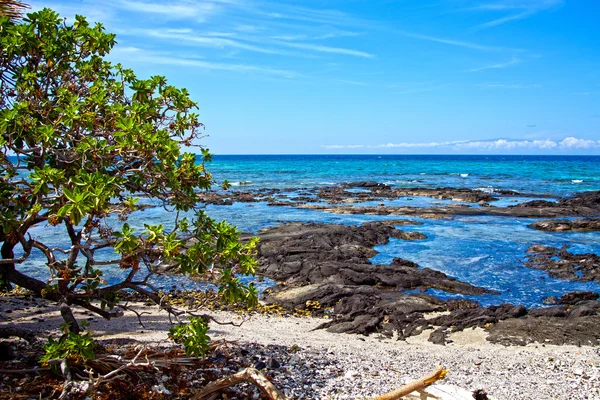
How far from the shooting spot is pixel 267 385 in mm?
6289

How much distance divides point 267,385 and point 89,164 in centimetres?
352

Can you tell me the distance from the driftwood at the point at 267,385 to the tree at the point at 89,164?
0.99m

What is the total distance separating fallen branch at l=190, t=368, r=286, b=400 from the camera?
6.28m

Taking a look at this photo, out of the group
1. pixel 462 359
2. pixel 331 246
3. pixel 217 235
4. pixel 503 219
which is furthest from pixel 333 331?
pixel 503 219

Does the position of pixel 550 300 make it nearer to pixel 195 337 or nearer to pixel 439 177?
pixel 195 337

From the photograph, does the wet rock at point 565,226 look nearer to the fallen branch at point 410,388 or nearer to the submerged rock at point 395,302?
the submerged rock at point 395,302

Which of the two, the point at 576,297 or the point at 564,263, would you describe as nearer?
the point at 576,297

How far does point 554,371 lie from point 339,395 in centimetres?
496

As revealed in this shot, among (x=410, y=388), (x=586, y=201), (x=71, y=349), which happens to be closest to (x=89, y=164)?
(x=71, y=349)

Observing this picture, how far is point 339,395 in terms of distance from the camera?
7.55 meters

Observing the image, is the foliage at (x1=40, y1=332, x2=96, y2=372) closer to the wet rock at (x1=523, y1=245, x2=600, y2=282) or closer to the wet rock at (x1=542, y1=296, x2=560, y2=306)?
the wet rock at (x1=542, y1=296, x2=560, y2=306)

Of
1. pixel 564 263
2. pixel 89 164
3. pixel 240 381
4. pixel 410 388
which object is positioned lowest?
pixel 564 263

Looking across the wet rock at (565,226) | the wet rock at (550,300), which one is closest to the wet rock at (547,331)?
the wet rock at (550,300)

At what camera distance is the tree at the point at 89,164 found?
5.84 m
